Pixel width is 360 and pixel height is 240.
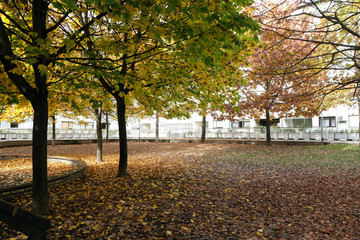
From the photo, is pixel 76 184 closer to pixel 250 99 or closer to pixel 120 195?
pixel 120 195

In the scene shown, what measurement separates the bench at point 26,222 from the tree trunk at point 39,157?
2.35 metres

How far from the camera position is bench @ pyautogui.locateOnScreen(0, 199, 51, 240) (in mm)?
2264

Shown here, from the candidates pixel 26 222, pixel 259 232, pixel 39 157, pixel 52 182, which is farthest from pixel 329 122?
pixel 26 222

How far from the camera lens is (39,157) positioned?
14.7ft

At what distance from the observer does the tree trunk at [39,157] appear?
14.5 ft

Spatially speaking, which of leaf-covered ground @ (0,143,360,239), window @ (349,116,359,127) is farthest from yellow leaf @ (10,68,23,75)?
window @ (349,116,359,127)

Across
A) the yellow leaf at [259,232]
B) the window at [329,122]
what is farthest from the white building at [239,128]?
the yellow leaf at [259,232]

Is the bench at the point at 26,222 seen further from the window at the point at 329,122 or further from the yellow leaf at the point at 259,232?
the window at the point at 329,122

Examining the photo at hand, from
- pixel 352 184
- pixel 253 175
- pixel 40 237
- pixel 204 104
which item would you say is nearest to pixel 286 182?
pixel 253 175

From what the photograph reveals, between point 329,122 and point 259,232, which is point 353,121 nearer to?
point 329,122

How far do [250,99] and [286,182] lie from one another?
1118 cm

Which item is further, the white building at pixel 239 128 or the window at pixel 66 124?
the window at pixel 66 124

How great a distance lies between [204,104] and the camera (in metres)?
7.04

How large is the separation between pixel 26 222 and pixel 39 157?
100 inches
